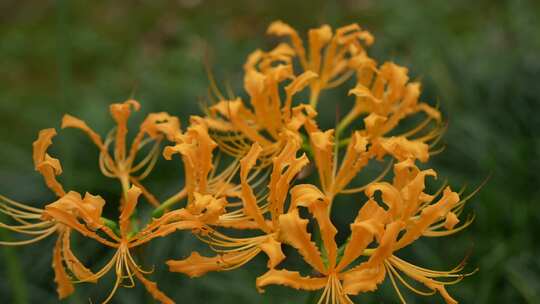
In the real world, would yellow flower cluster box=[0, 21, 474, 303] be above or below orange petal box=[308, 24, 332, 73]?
below

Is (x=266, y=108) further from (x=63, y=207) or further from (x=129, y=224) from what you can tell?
(x=63, y=207)

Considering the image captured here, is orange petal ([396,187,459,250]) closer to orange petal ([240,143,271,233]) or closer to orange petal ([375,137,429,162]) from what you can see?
orange petal ([375,137,429,162])

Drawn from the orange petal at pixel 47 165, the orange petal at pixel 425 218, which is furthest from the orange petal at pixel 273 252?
the orange petal at pixel 47 165

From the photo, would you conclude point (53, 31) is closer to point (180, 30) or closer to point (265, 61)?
point (180, 30)

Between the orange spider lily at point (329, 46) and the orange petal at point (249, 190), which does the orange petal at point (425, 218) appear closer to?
the orange petal at point (249, 190)

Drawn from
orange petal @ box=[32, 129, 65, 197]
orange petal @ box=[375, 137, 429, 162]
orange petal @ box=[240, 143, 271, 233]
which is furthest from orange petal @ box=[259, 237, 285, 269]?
orange petal @ box=[32, 129, 65, 197]

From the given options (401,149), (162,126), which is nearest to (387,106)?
(401,149)

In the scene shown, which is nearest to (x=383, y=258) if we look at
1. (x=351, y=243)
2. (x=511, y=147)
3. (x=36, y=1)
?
(x=351, y=243)
